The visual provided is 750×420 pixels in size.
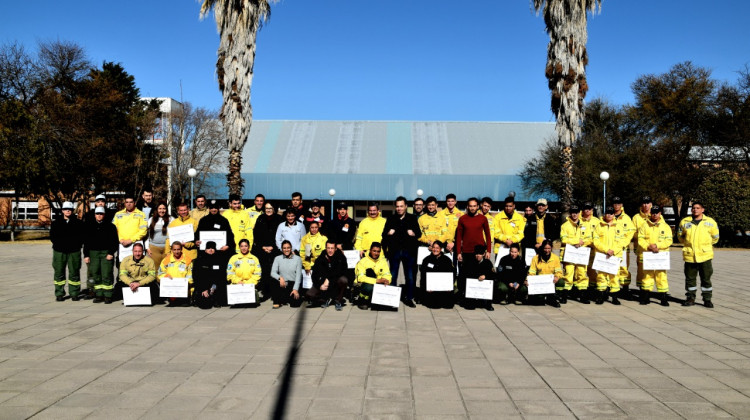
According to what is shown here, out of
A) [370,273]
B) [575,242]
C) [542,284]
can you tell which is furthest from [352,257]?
[575,242]

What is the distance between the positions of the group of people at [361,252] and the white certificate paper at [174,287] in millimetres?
113

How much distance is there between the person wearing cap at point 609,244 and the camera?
31.8 ft

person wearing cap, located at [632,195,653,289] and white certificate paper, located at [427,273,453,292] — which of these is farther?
person wearing cap, located at [632,195,653,289]

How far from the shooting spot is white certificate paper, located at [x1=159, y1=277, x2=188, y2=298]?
360 inches

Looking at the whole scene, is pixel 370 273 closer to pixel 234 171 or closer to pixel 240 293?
pixel 240 293

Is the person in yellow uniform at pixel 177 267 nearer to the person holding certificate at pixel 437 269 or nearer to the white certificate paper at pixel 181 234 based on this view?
the white certificate paper at pixel 181 234

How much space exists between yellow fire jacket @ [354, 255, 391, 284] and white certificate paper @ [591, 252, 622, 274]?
12.8 feet

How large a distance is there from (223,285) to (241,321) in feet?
4.76

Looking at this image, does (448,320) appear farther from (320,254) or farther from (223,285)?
(223,285)

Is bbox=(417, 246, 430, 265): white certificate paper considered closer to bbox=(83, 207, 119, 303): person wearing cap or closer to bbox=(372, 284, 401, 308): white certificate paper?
bbox=(372, 284, 401, 308): white certificate paper

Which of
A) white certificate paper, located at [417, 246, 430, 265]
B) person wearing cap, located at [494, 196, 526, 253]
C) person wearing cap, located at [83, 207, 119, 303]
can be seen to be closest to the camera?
person wearing cap, located at [83, 207, 119, 303]

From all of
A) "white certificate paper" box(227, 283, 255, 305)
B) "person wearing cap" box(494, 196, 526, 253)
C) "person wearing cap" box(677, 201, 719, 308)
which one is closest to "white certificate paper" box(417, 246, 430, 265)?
"person wearing cap" box(494, 196, 526, 253)

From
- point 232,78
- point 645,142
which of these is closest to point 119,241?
point 232,78

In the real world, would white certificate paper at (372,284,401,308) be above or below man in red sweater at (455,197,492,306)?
below
